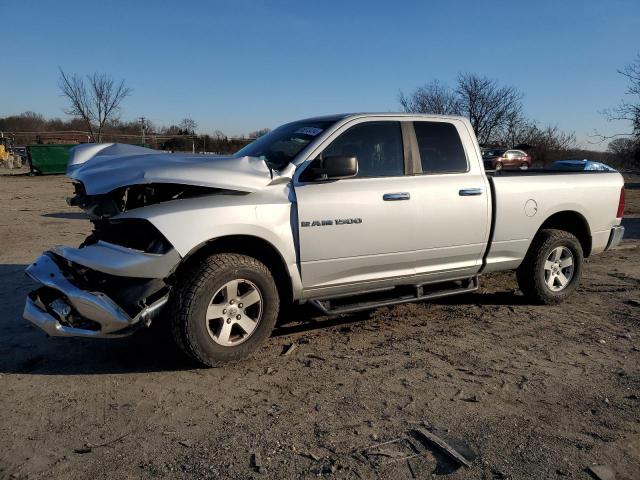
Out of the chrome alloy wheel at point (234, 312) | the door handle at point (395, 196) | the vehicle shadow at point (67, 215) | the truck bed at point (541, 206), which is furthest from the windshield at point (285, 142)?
the vehicle shadow at point (67, 215)

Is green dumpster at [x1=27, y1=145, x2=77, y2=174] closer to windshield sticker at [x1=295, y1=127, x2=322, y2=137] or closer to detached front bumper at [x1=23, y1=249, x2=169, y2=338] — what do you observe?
windshield sticker at [x1=295, y1=127, x2=322, y2=137]

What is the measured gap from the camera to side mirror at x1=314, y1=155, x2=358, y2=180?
12.9ft

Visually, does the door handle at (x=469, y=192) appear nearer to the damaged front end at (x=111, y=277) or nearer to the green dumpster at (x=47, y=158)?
the damaged front end at (x=111, y=277)

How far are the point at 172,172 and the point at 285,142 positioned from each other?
52.0 inches

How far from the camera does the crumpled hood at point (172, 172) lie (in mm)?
3539

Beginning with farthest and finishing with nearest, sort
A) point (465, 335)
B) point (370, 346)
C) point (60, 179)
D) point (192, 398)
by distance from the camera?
point (60, 179) → point (465, 335) → point (370, 346) → point (192, 398)

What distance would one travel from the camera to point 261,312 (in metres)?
3.92

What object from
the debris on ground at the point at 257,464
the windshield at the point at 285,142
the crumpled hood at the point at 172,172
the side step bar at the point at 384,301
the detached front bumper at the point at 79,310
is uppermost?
the windshield at the point at 285,142

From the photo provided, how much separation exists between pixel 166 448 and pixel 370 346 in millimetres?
2000

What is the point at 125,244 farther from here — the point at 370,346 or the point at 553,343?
the point at 553,343

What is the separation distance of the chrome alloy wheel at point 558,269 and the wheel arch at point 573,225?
31 centimetres

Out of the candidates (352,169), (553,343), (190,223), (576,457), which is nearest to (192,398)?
(190,223)

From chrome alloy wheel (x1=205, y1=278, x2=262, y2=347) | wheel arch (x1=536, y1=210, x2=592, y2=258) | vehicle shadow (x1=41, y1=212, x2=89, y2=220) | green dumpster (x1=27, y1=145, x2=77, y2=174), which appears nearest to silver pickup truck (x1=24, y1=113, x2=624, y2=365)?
chrome alloy wheel (x1=205, y1=278, x2=262, y2=347)

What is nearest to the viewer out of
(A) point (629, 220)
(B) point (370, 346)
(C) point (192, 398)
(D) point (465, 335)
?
(C) point (192, 398)
